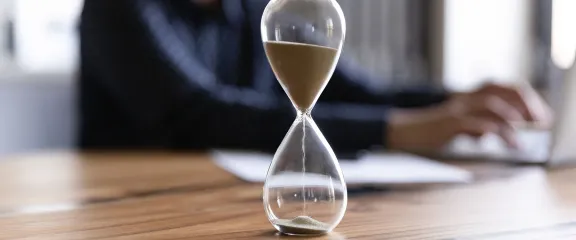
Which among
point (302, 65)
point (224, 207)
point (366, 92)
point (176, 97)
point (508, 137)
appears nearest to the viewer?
point (302, 65)

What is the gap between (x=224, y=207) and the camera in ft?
1.90

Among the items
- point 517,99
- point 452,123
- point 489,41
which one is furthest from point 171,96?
point 489,41

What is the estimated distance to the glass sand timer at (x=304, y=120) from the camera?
44cm

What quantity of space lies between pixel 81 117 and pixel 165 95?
27 centimetres

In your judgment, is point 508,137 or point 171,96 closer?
point 508,137

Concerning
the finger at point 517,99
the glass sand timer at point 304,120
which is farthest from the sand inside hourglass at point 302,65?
the finger at point 517,99

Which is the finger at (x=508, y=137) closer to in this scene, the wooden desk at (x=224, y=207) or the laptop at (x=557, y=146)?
the laptop at (x=557, y=146)

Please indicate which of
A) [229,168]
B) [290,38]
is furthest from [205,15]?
[290,38]

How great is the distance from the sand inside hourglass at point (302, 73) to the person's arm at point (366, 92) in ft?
3.81

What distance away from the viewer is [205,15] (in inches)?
59.1

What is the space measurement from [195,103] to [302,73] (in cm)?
81

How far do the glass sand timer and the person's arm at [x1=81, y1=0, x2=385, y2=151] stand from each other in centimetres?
67

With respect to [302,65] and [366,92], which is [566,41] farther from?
[366,92]

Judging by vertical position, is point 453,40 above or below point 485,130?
above
